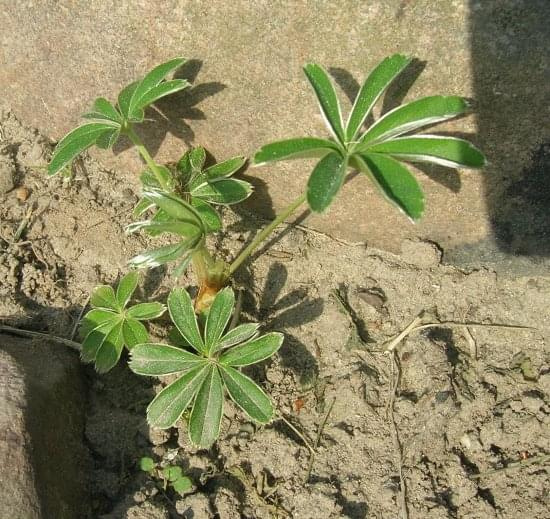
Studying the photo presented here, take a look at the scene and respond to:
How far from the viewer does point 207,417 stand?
1.59m

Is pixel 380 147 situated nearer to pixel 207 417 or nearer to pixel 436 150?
pixel 436 150

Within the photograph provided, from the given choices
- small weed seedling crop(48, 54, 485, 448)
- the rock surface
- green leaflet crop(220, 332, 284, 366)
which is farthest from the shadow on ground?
the rock surface

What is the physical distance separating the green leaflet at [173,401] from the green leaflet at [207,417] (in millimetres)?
30

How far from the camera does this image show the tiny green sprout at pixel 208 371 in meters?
1.59

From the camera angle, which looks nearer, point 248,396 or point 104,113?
point 248,396

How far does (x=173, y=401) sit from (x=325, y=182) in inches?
26.7

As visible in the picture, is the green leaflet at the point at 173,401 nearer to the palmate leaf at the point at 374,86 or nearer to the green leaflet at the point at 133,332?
the green leaflet at the point at 133,332

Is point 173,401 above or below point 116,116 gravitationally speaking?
below

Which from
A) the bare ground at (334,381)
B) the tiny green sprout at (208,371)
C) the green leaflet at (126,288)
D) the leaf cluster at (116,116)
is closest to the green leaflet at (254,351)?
the tiny green sprout at (208,371)

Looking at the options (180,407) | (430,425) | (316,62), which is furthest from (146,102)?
(430,425)

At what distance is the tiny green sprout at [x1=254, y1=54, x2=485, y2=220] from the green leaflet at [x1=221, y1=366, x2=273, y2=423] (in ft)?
1.72

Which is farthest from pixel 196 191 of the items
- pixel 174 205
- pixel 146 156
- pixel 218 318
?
pixel 218 318

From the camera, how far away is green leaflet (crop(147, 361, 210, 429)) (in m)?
1.61

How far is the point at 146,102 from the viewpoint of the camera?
1.70m
